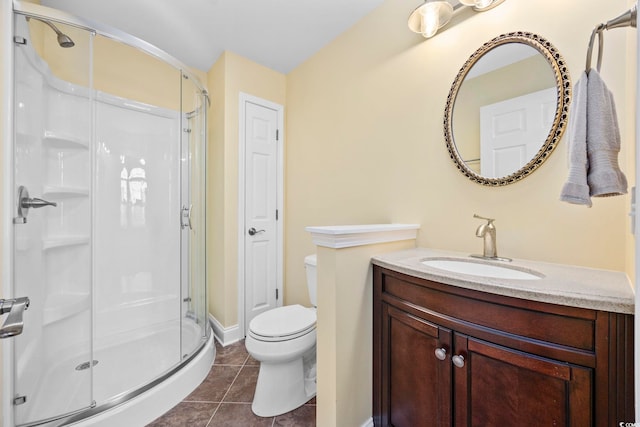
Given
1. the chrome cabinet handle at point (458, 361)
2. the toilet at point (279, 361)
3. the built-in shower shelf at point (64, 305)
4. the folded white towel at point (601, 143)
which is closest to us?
the folded white towel at point (601, 143)

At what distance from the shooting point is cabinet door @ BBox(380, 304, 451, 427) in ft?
3.01

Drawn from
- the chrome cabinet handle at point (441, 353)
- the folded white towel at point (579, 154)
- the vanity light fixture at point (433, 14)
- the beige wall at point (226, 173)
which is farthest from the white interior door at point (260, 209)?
the folded white towel at point (579, 154)

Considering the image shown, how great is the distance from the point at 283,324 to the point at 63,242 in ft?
5.03

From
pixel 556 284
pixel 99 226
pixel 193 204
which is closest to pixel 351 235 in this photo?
pixel 556 284

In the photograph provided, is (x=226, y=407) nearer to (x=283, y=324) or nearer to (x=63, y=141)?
(x=283, y=324)

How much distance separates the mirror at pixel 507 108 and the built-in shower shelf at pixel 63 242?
7.87 ft

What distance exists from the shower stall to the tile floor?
80 mm

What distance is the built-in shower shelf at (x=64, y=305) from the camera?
157cm

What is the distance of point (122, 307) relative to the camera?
6.88 ft

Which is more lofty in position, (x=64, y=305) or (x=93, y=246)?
(x=93, y=246)

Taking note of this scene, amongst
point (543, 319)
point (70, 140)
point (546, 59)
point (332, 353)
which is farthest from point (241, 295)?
point (546, 59)

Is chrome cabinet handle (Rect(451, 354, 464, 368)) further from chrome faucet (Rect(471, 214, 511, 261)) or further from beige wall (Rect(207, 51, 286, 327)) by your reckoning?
beige wall (Rect(207, 51, 286, 327))

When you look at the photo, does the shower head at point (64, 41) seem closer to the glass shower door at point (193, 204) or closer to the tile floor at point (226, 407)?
the glass shower door at point (193, 204)

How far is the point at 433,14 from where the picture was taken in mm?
1344
